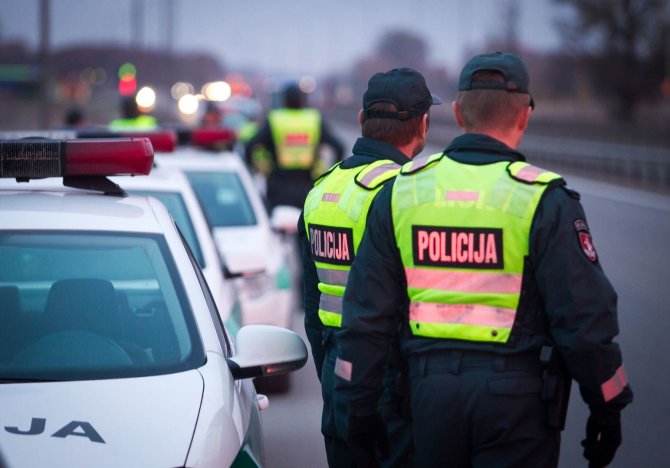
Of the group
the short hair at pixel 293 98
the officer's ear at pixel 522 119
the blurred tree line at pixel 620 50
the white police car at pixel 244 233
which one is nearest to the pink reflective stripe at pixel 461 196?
the officer's ear at pixel 522 119

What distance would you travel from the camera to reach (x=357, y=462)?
411 cm

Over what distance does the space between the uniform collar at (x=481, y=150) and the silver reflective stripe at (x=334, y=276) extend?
0.70 m

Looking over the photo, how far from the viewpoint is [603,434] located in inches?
144

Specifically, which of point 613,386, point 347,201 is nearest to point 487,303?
point 613,386

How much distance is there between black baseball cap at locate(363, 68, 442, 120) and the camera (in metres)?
4.43

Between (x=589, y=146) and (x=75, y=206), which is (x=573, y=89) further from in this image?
(x=75, y=206)

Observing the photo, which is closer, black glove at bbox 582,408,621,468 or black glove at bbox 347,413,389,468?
black glove at bbox 582,408,621,468

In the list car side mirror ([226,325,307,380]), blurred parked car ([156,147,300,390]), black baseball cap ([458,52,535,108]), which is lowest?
blurred parked car ([156,147,300,390])

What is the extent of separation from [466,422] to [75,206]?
5.80 ft

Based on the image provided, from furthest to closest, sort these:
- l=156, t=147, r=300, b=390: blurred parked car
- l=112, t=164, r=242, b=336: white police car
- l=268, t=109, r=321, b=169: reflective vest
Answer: l=268, t=109, r=321, b=169: reflective vest
l=156, t=147, r=300, b=390: blurred parked car
l=112, t=164, r=242, b=336: white police car

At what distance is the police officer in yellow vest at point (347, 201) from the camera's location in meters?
4.33

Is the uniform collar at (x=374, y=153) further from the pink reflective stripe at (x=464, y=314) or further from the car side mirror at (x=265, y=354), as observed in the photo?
the pink reflective stripe at (x=464, y=314)

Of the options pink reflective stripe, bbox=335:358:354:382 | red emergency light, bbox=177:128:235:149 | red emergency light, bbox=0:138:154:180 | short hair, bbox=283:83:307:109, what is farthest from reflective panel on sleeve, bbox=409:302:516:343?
short hair, bbox=283:83:307:109

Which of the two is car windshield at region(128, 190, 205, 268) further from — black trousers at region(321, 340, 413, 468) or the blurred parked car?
black trousers at region(321, 340, 413, 468)
